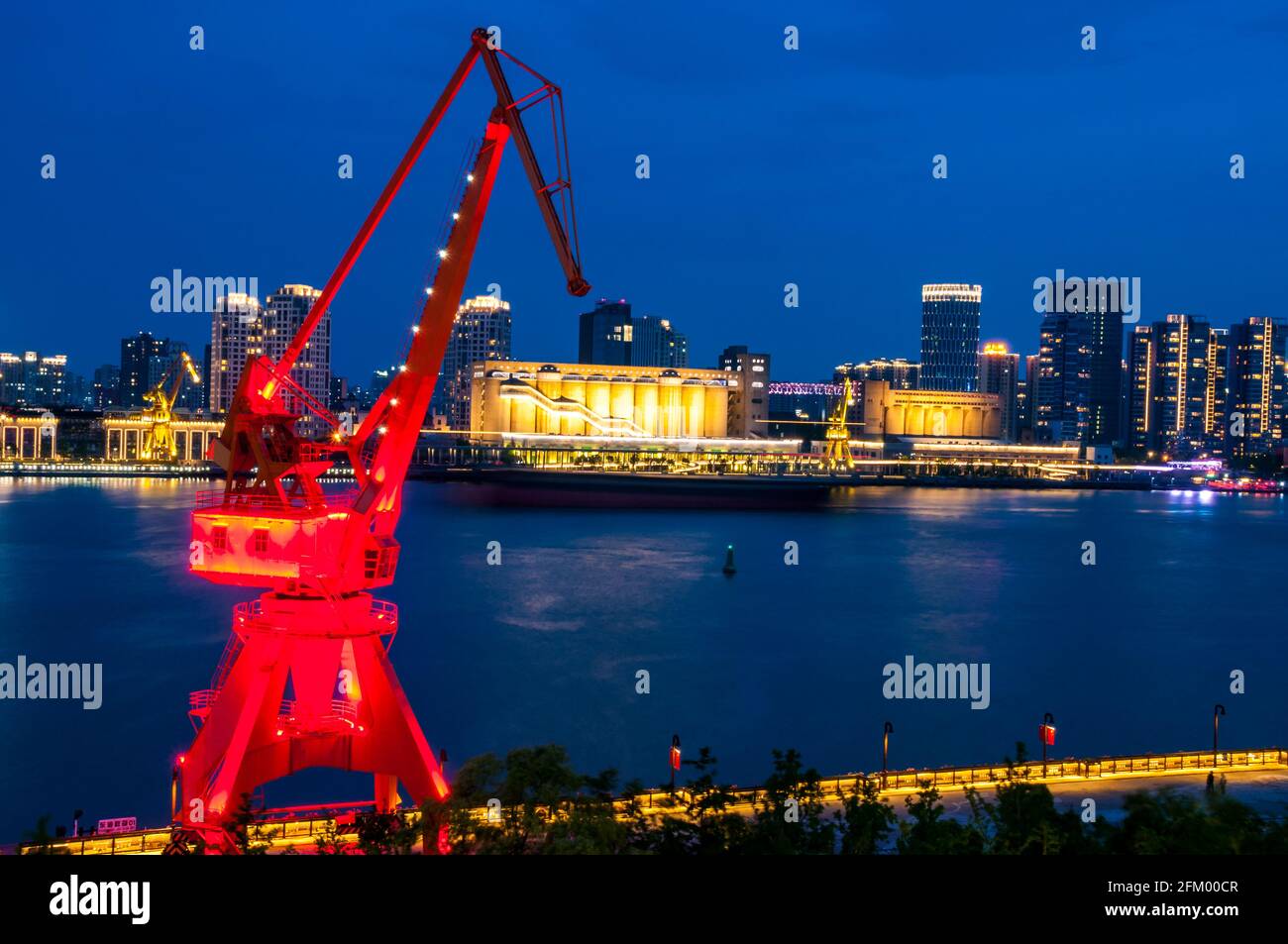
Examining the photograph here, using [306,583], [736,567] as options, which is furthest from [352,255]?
[736,567]

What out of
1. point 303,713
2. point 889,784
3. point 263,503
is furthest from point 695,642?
point 263,503

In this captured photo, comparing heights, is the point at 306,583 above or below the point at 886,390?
below

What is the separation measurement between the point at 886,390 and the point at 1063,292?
1894 inches

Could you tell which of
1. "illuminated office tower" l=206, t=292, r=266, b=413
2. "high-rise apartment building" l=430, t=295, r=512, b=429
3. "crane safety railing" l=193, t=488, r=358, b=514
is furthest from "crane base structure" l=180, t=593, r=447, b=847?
"illuminated office tower" l=206, t=292, r=266, b=413

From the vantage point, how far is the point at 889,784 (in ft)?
36.6

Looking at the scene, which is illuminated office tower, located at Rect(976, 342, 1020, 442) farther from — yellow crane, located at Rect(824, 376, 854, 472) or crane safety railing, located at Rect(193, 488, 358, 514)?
crane safety railing, located at Rect(193, 488, 358, 514)

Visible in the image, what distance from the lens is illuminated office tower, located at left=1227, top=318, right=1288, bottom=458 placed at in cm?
13688

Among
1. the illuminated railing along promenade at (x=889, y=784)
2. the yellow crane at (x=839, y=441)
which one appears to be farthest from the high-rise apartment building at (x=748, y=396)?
the illuminated railing along promenade at (x=889, y=784)

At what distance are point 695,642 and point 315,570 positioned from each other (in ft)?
59.4

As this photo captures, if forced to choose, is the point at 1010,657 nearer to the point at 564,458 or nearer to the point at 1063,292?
the point at 564,458

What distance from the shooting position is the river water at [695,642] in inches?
704

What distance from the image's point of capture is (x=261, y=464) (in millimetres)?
9914

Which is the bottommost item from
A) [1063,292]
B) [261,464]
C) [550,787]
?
[550,787]

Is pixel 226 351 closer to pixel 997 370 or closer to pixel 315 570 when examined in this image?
pixel 997 370
